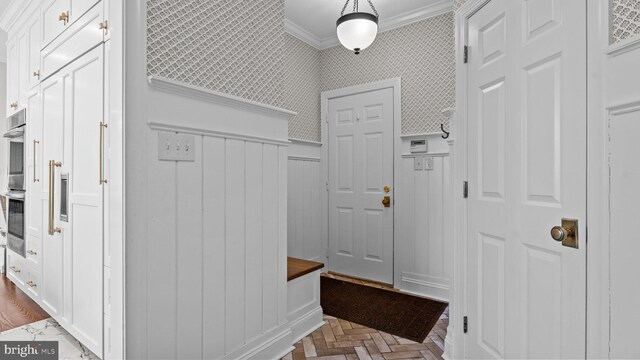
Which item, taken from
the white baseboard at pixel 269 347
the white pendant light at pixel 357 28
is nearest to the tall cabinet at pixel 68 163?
the white baseboard at pixel 269 347

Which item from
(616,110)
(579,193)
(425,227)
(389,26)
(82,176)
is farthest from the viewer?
(389,26)

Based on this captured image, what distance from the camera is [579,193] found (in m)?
1.18

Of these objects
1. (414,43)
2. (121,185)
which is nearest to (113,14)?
(121,185)

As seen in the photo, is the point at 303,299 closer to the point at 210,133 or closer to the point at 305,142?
the point at 210,133

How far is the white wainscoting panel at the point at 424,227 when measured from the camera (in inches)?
122

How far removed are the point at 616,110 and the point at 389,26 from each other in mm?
2822

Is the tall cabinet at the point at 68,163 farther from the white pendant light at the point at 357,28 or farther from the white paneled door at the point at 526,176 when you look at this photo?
the white paneled door at the point at 526,176

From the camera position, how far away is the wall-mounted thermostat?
321cm

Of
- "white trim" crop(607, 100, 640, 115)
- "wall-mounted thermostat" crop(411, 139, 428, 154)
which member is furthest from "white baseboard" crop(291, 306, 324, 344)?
"white trim" crop(607, 100, 640, 115)

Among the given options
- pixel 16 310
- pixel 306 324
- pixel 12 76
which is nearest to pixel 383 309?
pixel 306 324

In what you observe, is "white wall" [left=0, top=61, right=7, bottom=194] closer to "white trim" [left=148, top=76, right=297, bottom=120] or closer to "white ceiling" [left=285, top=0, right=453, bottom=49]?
"white ceiling" [left=285, top=0, right=453, bottom=49]

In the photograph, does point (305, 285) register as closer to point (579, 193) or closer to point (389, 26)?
point (579, 193)

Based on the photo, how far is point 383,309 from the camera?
2816mm

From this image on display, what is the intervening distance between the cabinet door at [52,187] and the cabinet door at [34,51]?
25 centimetres
